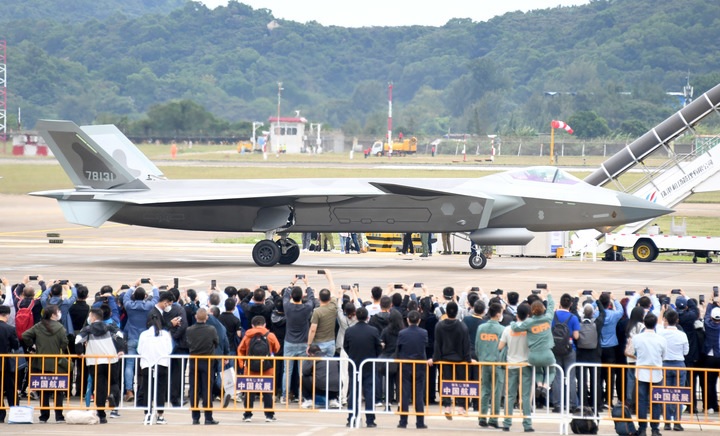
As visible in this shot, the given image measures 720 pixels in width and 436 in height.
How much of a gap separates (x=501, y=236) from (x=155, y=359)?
45.1 ft

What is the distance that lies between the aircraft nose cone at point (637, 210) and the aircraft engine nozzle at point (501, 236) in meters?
2.18

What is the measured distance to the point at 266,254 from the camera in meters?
24.1

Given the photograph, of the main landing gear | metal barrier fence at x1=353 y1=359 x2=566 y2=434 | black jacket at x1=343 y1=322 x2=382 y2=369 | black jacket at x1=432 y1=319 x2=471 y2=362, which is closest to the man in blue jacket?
black jacket at x1=343 y1=322 x2=382 y2=369

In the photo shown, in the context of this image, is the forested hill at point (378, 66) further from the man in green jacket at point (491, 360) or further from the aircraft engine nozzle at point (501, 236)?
the man in green jacket at point (491, 360)

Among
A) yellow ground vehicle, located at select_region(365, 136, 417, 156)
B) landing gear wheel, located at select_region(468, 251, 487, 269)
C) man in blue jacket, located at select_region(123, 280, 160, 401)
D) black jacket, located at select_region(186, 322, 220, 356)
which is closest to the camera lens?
black jacket, located at select_region(186, 322, 220, 356)

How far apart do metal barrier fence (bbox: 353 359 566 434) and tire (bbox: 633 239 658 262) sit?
16340 millimetres

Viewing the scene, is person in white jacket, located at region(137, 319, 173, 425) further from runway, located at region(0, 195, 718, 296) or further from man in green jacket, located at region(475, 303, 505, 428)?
runway, located at region(0, 195, 718, 296)

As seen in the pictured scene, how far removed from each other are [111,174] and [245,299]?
43.6 feet

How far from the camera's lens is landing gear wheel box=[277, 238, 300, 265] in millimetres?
24656

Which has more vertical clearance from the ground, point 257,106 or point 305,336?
point 257,106

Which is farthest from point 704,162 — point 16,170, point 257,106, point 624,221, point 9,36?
point 9,36

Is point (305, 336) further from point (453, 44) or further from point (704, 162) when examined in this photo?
point (453, 44)

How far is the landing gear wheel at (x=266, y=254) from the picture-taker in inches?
948

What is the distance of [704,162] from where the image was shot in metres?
27.6
